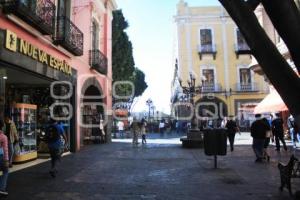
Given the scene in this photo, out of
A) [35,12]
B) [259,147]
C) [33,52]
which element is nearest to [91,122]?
[33,52]

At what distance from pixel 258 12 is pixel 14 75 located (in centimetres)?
1537

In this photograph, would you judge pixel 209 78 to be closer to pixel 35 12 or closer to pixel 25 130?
pixel 25 130

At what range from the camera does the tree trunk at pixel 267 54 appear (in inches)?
213

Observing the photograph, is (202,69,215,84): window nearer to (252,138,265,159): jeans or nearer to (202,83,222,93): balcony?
(202,83,222,93): balcony

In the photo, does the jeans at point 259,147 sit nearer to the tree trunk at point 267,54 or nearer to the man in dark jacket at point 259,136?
the man in dark jacket at point 259,136

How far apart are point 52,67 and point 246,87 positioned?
95.3ft

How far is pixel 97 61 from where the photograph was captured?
65.1ft

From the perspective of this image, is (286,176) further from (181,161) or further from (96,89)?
(96,89)

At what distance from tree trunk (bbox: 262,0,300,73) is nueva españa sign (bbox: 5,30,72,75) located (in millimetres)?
7421

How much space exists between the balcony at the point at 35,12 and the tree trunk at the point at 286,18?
7227mm

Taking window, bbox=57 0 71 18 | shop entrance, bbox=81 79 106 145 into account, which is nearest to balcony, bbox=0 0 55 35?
window, bbox=57 0 71 18

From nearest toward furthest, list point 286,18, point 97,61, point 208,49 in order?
point 286,18 → point 97,61 → point 208,49

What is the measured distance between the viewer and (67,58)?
1562cm

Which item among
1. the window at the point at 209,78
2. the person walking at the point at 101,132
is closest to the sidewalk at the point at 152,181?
the person walking at the point at 101,132
